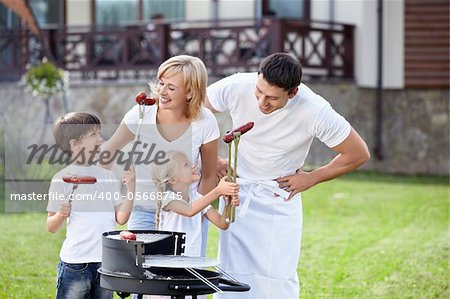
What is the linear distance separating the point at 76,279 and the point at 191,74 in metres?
1.12

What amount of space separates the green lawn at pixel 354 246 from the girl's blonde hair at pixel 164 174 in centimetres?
199

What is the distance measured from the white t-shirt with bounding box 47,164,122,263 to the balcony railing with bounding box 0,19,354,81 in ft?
38.3

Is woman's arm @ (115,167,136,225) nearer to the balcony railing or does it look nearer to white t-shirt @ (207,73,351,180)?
white t-shirt @ (207,73,351,180)

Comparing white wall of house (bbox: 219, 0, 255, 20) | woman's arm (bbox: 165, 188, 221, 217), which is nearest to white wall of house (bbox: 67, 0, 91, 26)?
white wall of house (bbox: 219, 0, 255, 20)

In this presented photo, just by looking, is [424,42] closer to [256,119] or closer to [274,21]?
[274,21]

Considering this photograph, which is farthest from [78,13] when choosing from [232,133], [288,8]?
[232,133]

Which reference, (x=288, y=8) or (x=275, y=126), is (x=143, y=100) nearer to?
(x=275, y=126)

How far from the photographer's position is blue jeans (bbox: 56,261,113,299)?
5.45 m

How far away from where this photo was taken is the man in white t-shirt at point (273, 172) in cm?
587

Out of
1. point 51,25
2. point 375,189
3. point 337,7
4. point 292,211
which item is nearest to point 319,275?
point 292,211

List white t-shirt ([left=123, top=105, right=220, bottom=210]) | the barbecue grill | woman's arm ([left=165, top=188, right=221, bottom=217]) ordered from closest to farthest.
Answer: the barbecue grill, woman's arm ([left=165, top=188, right=221, bottom=217]), white t-shirt ([left=123, top=105, right=220, bottom=210])

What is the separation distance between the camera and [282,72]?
5508mm

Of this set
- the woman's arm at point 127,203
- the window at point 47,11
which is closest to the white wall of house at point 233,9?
the window at point 47,11

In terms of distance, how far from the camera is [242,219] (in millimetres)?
6027
